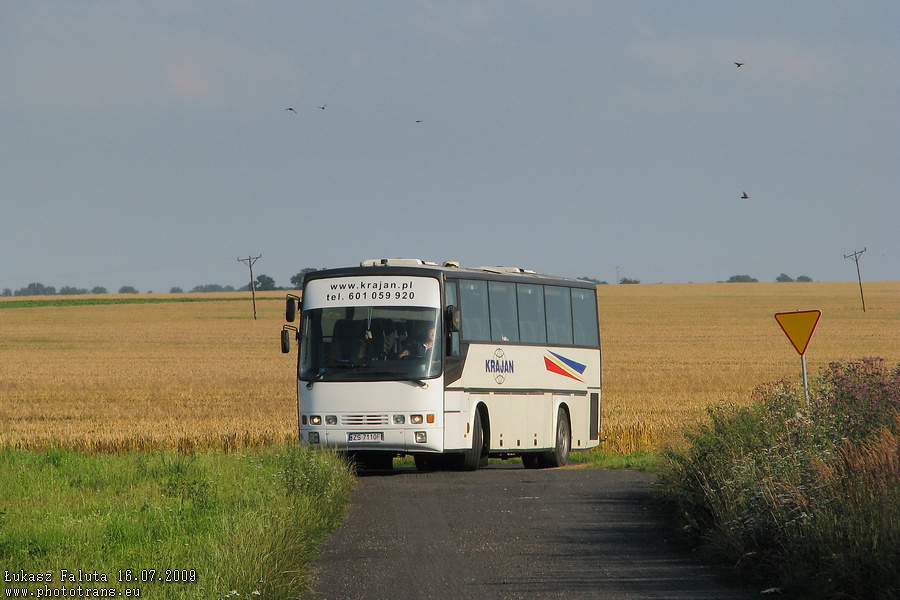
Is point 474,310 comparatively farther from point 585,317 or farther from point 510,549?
point 510,549

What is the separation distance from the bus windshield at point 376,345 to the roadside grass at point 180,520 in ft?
7.81

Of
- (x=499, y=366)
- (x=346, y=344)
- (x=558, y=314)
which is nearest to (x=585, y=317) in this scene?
(x=558, y=314)

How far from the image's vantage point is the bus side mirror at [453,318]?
18.8 metres

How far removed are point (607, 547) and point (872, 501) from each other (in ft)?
10.3

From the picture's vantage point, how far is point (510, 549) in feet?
34.6

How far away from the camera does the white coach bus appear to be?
1875cm

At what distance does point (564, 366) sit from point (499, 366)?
8.31ft

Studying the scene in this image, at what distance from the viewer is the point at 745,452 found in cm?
1127

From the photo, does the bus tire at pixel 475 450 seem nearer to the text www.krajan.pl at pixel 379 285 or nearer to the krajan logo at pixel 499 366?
the krajan logo at pixel 499 366

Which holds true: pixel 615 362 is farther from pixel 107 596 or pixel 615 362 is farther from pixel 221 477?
pixel 107 596

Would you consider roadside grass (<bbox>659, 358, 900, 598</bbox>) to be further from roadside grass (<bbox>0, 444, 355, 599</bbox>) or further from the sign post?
roadside grass (<bbox>0, 444, 355, 599</bbox>)

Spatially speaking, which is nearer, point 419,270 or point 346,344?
point 346,344

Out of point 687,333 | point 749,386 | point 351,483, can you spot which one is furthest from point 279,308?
point 351,483

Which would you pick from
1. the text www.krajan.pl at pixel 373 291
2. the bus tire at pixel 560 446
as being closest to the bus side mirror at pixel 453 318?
the text www.krajan.pl at pixel 373 291
